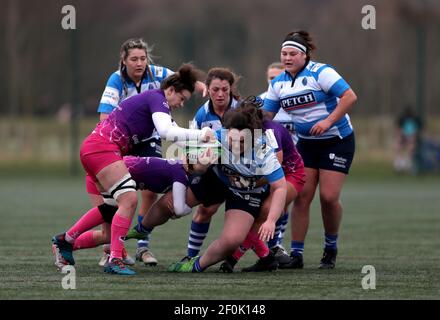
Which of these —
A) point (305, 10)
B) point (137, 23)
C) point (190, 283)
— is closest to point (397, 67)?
point (305, 10)

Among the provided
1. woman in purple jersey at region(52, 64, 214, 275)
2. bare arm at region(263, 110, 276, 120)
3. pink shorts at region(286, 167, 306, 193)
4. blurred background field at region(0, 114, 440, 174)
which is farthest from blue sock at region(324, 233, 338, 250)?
blurred background field at region(0, 114, 440, 174)

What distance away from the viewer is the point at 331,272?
6.78 metres

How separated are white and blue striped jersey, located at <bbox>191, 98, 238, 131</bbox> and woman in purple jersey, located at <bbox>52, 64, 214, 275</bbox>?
0.31 m

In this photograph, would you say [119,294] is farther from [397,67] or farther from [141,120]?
[397,67]

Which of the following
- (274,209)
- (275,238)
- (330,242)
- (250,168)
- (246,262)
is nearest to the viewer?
(274,209)

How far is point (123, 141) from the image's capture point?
21.8 feet

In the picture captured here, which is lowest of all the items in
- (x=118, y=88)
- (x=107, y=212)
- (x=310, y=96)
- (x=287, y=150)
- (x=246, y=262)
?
(x=246, y=262)

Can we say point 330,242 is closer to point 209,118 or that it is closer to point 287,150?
point 287,150

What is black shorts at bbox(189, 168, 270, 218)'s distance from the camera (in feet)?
21.7

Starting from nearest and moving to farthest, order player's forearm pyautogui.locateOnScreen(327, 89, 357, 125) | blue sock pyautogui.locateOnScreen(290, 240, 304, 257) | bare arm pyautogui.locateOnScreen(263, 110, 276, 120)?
bare arm pyautogui.locateOnScreen(263, 110, 276, 120) → player's forearm pyautogui.locateOnScreen(327, 89, 357, 125) → blue sock pyautogui.locateOnScreen(290, 240, 304, 257)

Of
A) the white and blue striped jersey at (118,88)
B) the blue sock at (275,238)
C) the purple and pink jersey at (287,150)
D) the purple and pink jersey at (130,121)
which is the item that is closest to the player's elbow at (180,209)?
the purple and pink jersey at (130,121)

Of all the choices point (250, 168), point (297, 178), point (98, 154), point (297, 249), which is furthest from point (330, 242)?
point (98, 154)

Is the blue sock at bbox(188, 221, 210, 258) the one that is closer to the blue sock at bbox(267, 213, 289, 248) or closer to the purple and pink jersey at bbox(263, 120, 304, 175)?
the blue sock at bbox(267, 213, 289, 248)

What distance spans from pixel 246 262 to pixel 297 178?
90cm
